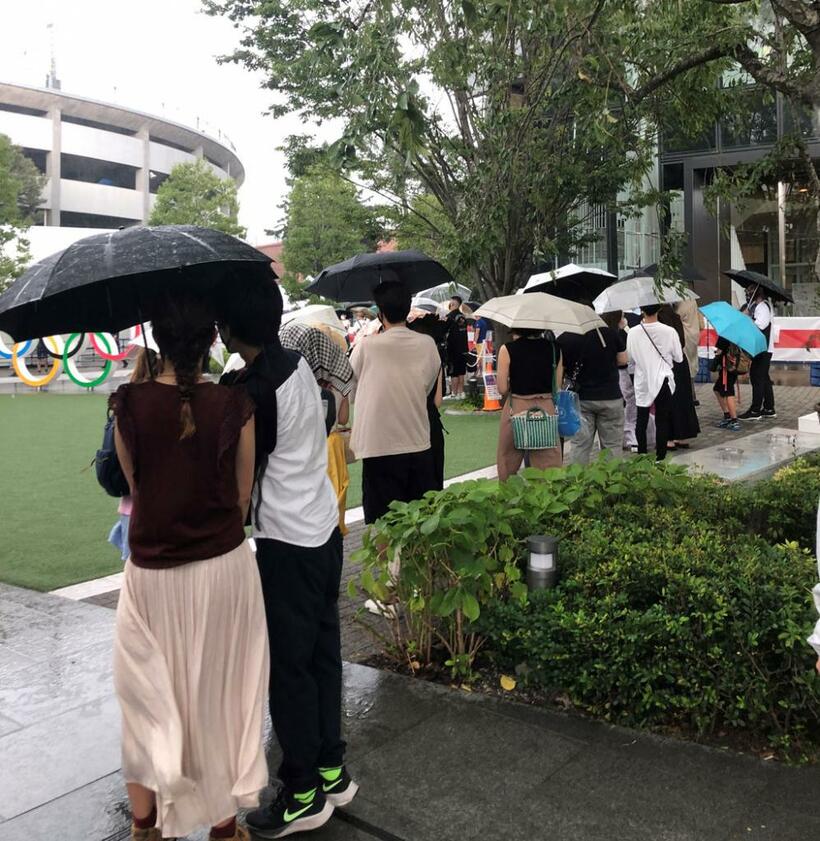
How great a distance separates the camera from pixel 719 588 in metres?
3.55

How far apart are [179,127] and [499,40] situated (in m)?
62.6

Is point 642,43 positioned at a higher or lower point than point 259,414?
higher

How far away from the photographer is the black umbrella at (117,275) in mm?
2537

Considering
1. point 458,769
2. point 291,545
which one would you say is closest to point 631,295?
point 458,769

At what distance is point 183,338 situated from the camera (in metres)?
2.59

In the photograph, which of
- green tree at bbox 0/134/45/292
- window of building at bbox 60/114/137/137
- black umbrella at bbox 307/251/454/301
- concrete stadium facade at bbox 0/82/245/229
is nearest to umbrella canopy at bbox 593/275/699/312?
black umbrella at bbox 307/251/454/301

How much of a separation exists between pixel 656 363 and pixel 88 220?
6145cm

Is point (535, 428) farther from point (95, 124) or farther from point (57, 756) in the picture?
point (95, 124)

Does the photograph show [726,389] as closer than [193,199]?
Yes

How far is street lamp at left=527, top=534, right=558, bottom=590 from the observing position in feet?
13.6

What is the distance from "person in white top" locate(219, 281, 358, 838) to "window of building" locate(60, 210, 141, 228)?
62144 millimetres

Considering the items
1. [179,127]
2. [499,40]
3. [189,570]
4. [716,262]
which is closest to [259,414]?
[189,570]

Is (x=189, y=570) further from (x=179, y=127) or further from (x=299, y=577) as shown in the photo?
(x=179, y=127)

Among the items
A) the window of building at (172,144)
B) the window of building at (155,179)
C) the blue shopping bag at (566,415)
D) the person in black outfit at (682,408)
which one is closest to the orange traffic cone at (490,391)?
the person in black outfit at (682,408)
